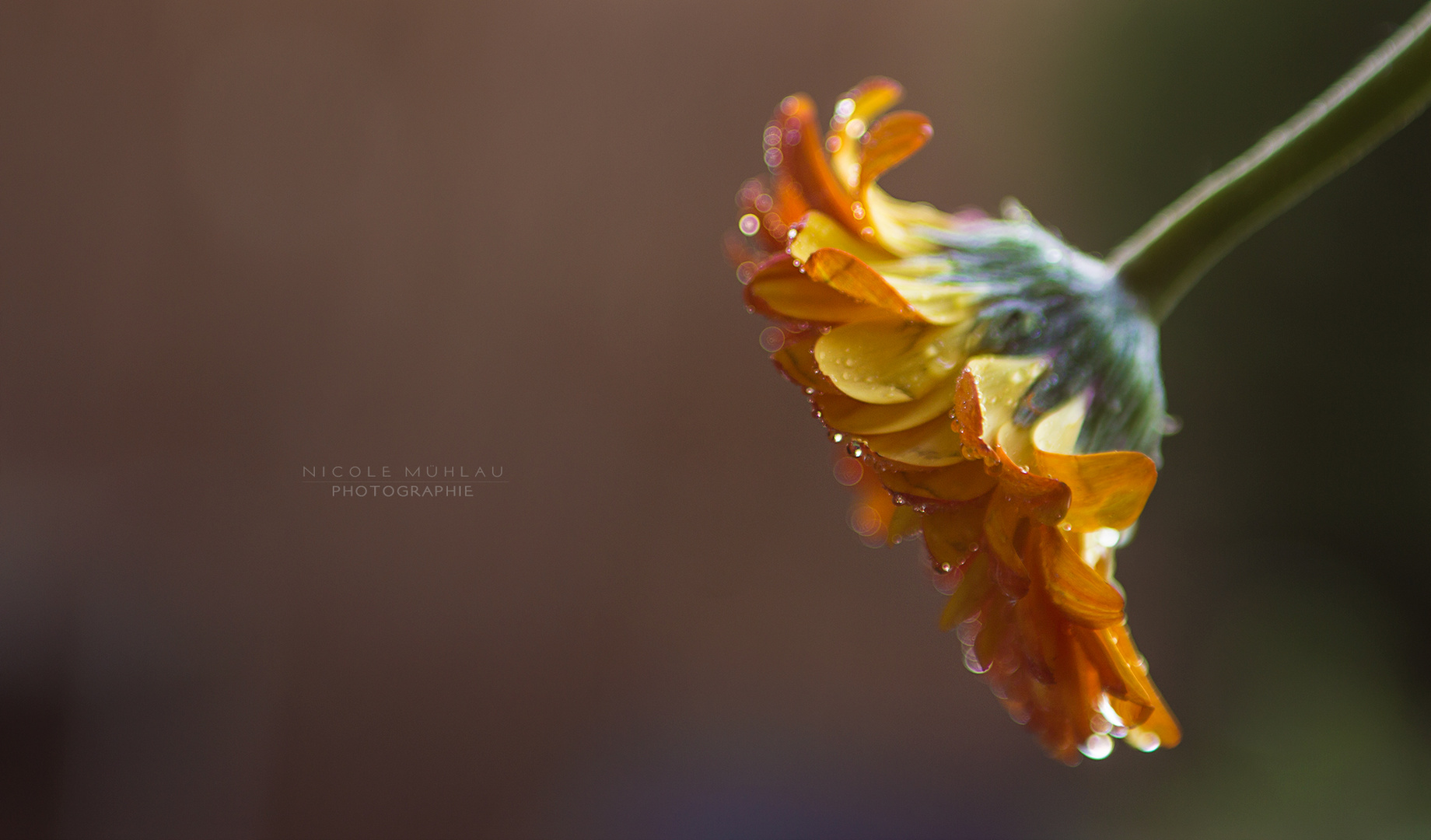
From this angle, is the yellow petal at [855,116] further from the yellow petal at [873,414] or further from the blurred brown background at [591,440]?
the blurred brown background at [591,440]

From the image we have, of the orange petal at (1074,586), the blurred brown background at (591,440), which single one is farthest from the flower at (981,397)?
the blurred brown background at (591,440)

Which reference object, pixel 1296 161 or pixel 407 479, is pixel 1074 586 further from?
pixel 407 479

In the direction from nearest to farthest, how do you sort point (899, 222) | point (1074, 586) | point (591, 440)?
1. point (1074, 586)
2. point (899, 222)
3. point (591, 440)

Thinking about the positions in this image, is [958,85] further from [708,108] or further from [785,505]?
[785,505]

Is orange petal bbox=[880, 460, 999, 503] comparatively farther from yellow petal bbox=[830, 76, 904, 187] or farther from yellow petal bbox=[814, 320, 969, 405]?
yellow petal bbox=[830, 76, 904, 187]

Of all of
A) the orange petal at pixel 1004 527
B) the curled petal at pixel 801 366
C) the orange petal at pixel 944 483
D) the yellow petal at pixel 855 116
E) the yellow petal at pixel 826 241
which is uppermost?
the yellow petal at pixel 855 116

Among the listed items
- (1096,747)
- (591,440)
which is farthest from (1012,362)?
(591,440)
